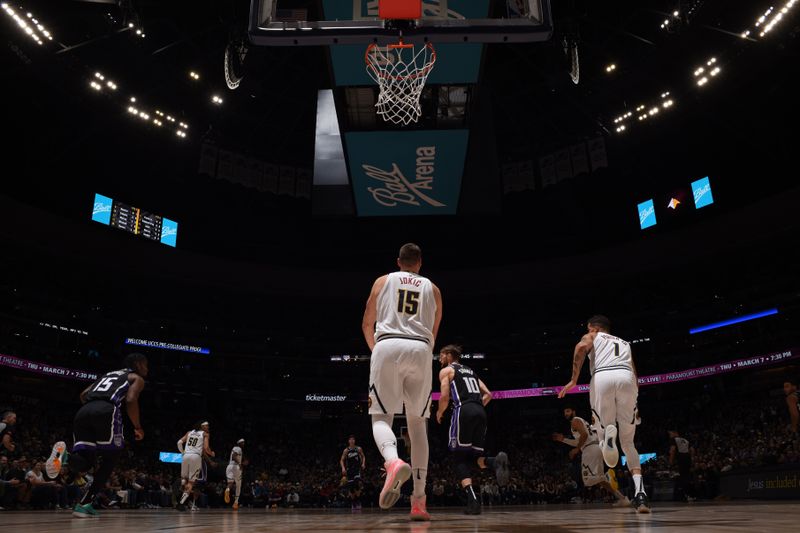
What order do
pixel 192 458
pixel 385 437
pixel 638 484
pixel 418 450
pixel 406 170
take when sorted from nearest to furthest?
pixel 385 437 < pixel 418 450 < pixel 638 484 < pixel 192 458 < pixel 406 170

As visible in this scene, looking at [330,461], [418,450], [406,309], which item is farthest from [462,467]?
[330,461]

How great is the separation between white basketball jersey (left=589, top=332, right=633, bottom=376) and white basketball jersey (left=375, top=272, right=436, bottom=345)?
3040mm

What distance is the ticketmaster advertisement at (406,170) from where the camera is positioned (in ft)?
53.2

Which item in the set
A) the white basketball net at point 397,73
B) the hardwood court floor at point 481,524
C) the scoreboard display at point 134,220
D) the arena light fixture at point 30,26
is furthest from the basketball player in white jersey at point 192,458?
the scoreboard display at point 134,220

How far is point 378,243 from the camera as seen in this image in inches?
1368

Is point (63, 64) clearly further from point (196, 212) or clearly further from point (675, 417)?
point (675, 417)

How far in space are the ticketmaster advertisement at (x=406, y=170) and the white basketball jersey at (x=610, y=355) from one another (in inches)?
378

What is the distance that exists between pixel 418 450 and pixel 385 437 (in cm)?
60

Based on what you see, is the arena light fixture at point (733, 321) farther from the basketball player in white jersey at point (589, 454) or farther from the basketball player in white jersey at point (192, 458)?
the basketball player in white jersey at point (192, 458)

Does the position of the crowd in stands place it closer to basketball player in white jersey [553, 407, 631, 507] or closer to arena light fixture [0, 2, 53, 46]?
basketball player in white jersey [553, 407, 631, 507]

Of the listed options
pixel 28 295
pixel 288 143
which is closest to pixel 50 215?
pixel 28 295

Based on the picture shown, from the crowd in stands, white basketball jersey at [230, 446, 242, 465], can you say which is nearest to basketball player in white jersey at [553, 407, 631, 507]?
the crowd in stands

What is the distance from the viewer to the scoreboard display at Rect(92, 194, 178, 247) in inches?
1104

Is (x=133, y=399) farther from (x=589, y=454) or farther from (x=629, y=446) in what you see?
(x=589, y=454)
